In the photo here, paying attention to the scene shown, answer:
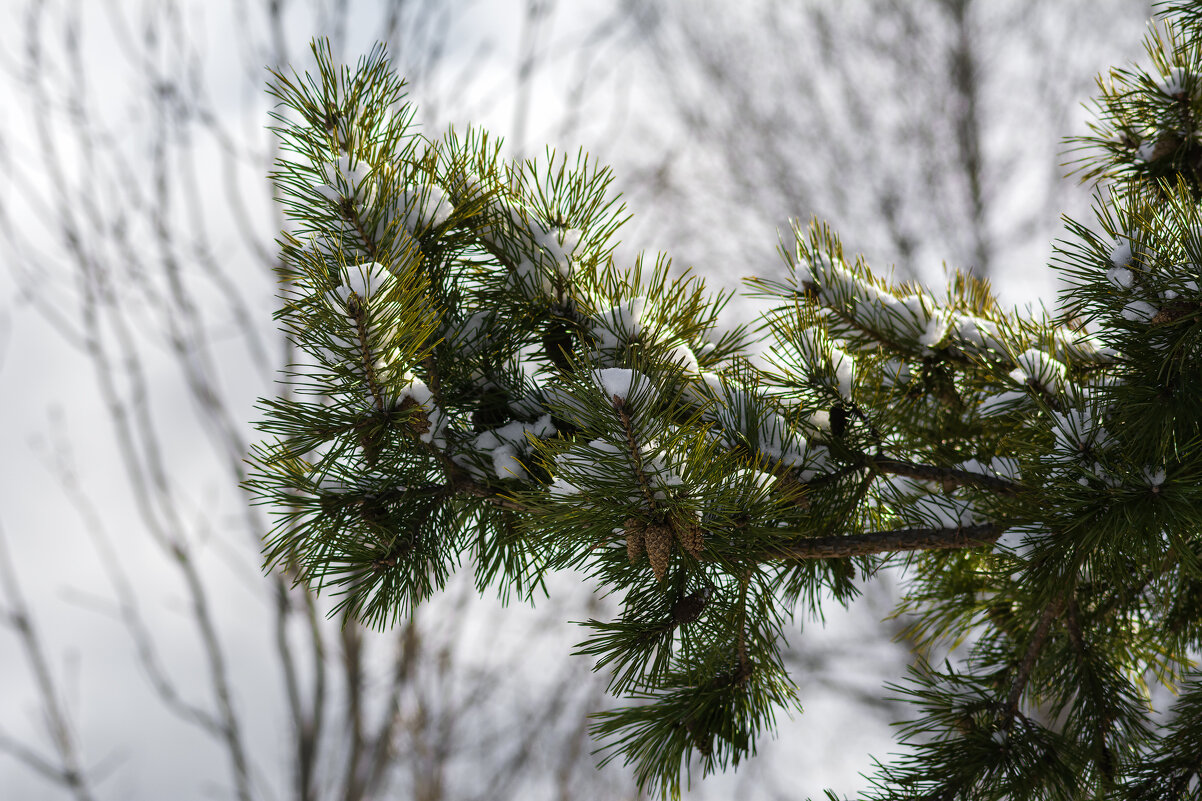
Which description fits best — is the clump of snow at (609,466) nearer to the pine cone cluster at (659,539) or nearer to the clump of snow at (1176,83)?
the pine cone cluster at (659,539)

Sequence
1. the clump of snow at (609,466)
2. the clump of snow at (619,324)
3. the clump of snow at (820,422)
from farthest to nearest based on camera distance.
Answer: the clump of snow at (820,422), the clump of snow at (619,324), the clump of snow at (609,466)

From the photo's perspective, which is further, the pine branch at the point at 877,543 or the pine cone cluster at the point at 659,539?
the pine branch at the point at 877,543

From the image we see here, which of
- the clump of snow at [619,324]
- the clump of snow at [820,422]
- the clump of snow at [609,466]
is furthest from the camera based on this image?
the clump of snow at [820,422]

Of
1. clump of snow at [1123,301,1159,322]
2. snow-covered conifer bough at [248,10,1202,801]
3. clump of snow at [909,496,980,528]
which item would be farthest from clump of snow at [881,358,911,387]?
clump of snow at [1123,301,1159,322]

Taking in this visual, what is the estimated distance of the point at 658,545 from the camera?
1.74 ft

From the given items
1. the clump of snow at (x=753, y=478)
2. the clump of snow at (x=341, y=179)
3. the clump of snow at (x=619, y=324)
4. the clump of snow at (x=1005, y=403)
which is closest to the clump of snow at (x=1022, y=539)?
the clump of snow at (x=1005, y=403)

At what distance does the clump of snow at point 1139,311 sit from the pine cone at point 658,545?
371mm

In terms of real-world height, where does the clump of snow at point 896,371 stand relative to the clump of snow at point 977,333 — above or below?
below

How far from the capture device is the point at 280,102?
68 cm

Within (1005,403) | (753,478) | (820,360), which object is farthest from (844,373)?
(753,478)

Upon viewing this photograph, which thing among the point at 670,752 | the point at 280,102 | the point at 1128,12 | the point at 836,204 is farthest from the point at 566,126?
the point at 1128,12

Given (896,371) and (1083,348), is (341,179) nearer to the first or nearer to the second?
(896,371)

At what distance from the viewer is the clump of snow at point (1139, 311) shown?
59cm

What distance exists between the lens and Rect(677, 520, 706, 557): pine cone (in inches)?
20.9
